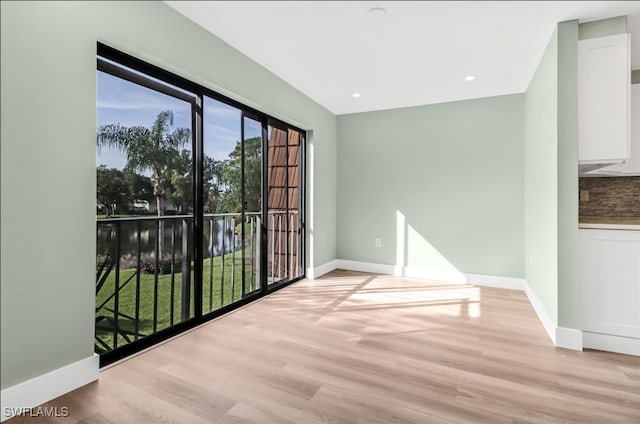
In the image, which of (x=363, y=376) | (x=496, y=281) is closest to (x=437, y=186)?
(x=496, y=281)

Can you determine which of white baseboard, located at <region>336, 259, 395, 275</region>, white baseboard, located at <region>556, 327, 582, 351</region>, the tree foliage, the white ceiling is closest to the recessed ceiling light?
the white ceiling

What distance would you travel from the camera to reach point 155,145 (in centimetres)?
266

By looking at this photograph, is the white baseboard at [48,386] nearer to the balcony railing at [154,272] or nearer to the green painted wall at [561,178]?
the balcony railing at [154,272]

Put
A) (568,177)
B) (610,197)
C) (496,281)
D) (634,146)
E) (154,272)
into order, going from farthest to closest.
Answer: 1. (496,281)
2. (610,197)
3. (634,146)
4. (154,272)
5. (568,177)

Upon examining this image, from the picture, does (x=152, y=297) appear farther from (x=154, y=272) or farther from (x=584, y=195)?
(x=584, y=195)

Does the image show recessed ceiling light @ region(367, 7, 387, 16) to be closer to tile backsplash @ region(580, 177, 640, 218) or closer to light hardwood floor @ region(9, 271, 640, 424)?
light hardwood floor @ region(9, 271, 640, 424)

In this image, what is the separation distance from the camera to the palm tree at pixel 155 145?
244cm

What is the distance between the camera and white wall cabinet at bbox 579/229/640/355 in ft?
7.45

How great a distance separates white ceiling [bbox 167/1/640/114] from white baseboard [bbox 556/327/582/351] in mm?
2327

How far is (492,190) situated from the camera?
13.4 ft

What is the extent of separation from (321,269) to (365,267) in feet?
2.42

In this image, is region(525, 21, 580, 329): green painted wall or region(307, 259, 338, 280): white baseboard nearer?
region(525, 21, 580, 329): green painted wall

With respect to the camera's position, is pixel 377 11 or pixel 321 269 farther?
pixel 321 269

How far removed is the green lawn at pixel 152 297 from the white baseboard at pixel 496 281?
3.02 meters
